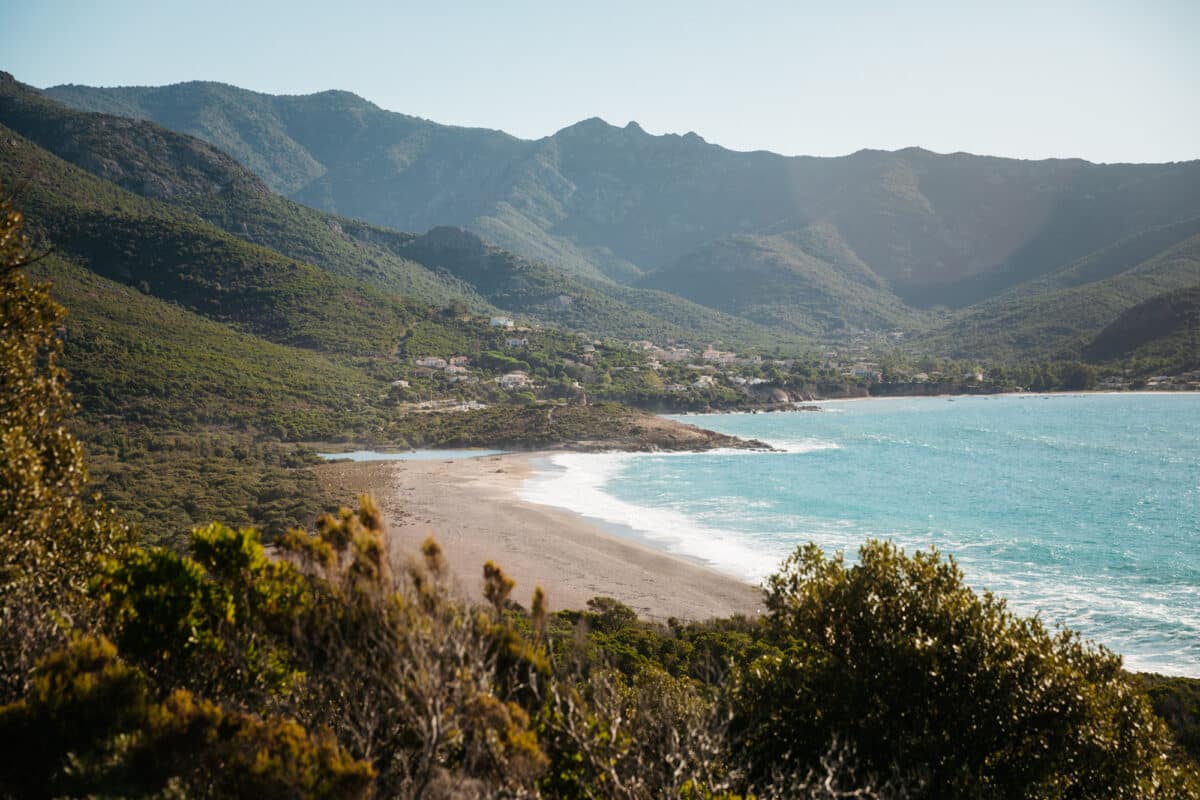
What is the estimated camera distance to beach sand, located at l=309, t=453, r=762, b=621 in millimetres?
23906

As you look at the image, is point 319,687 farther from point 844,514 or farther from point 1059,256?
point 1059,256

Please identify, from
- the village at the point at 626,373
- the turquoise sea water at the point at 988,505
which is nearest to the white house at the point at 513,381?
the village at the point at 626,373

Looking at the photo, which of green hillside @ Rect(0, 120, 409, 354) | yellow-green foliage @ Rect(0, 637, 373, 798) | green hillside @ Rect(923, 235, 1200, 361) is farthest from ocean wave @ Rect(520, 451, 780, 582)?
green hillside @ Rect(923, 235, 1200, 361)

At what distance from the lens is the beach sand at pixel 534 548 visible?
23.9 metres

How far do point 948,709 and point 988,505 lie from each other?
3722 centimetres

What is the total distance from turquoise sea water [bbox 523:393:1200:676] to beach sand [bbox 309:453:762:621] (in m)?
2.30

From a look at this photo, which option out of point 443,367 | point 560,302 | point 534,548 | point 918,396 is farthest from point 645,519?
point 560,302

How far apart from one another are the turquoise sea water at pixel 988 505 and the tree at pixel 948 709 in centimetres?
1096

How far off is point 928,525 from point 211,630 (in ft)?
118

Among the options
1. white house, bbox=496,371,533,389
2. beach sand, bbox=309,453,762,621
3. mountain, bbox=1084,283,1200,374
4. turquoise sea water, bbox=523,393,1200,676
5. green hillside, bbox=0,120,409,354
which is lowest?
beach sand, bbox=309,453,762,621

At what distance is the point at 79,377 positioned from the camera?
50.4m

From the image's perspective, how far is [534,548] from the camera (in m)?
30.6

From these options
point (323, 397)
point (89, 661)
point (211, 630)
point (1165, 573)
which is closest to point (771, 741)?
point (211, 630)

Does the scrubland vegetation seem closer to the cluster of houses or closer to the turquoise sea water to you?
the turquoise sea water
